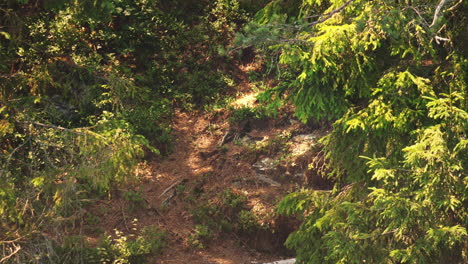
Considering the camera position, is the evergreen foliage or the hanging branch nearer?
the evergreen foliage

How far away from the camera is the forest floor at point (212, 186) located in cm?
1109

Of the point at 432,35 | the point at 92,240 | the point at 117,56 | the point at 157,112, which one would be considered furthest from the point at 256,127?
the point at 432,35

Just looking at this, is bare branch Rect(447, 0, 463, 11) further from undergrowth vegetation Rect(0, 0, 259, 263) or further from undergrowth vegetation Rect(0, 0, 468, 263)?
undergrowth vegetation Rect(0, 0, 259, 263)

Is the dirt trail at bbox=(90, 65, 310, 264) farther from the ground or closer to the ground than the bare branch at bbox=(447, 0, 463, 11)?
closer to the ground

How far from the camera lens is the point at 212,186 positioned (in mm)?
12242

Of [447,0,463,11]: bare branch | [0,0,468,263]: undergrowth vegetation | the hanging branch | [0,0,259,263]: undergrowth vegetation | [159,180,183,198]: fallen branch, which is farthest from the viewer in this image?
[159,180,183,198]: fallen branch

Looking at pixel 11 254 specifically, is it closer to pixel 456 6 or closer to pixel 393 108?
pixel 393 108

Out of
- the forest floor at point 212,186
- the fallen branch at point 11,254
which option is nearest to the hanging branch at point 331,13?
the forest floor at point 212,186

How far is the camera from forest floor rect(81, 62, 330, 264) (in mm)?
11094

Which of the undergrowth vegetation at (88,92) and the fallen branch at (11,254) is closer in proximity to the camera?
the fallen branch at (11,254)

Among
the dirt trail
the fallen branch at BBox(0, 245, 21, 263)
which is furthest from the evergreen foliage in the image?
the fallen branch at BBox(0, 245, 21, 263)

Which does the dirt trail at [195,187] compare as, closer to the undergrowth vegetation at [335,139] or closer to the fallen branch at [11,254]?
the undergrowth vegetation at [335,139]

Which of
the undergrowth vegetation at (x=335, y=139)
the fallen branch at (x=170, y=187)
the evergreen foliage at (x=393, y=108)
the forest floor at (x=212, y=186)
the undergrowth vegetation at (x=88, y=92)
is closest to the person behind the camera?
the evergreen foliage at (x=393, y=108)

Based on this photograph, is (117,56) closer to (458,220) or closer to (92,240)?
(92,240)
